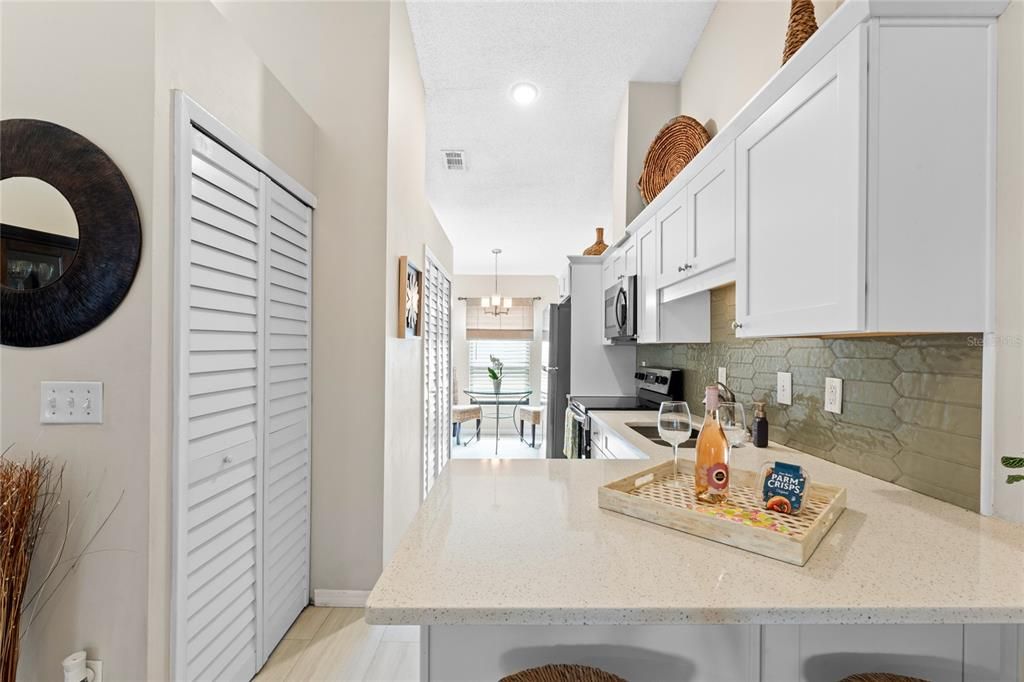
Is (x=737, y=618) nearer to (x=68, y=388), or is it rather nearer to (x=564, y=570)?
(x=564, y=570)

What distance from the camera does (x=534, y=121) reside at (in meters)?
3.69

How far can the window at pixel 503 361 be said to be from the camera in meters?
8.89

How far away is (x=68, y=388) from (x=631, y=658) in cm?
144

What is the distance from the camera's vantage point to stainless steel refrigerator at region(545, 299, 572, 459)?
458 cm

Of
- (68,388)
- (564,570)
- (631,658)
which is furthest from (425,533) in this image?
(68,388)

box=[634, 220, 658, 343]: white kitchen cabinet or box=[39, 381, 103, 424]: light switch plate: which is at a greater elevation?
box=[634, 220, 658, 343]: white kitchen cabinet

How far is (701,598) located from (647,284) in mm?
2268

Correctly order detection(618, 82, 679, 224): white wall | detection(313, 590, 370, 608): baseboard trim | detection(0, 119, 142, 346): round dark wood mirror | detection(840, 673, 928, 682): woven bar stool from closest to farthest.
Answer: detection(840, 673, 928, 682): woven bar stool → detection(0, 119, 142, 346): round dark wood mirror → detection(313, 590, 370, 608): baseboard trim → detection(618, 82, 679, 224): white wall

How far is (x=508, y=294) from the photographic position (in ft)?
29.3

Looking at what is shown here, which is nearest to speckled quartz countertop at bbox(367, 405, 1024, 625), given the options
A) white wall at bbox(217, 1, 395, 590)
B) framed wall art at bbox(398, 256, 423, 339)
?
white wall at bbox(217, 1, 395, 590)

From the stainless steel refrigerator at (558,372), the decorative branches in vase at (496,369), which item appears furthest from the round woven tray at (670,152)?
the decorative branches in vase at (496,369)

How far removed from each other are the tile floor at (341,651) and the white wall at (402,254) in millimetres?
320

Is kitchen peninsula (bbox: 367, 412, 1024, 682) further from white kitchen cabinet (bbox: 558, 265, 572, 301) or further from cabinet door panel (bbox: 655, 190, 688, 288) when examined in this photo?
white kitchen cabinet (bbox: 558, 265, 572, 301)

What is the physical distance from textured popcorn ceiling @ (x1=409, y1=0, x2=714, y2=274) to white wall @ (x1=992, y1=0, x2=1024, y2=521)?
1.85 metres
